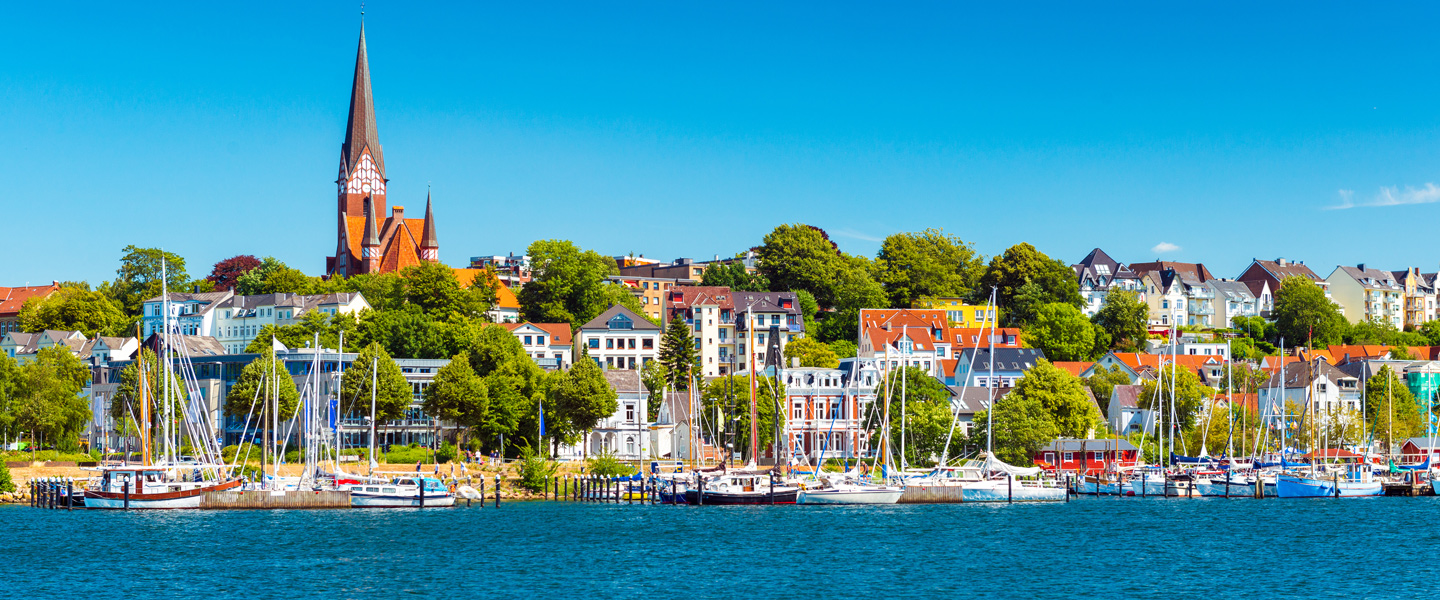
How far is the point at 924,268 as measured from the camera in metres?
148

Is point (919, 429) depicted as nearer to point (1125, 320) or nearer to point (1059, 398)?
point (1059, 398)

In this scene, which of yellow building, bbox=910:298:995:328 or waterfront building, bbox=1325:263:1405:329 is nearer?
yellow building, bbox=910:298:995:328

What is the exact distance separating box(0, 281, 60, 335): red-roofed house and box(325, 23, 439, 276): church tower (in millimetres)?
27324

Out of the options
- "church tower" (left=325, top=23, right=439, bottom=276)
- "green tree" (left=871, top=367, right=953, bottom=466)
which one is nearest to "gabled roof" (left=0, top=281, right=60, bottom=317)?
"church tower" (left=325, top=23, right=439, bottom=276)

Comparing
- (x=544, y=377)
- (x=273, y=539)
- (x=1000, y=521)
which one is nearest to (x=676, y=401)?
(x=544, y=377)

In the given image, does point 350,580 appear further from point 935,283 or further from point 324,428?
point 935,283

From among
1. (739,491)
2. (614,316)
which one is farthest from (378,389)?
(614,316)

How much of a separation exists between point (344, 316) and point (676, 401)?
29.7 meters

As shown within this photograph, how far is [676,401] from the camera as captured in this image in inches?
4058

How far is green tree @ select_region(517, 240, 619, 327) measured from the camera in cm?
13275

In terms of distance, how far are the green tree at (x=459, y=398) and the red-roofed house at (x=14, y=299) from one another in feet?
237

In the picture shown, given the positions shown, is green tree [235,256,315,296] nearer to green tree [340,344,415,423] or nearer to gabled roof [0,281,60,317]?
gabled roof [0,281,60,317]

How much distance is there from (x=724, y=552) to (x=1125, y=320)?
3692 inches

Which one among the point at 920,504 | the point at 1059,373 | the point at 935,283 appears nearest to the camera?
the point at 920,504
